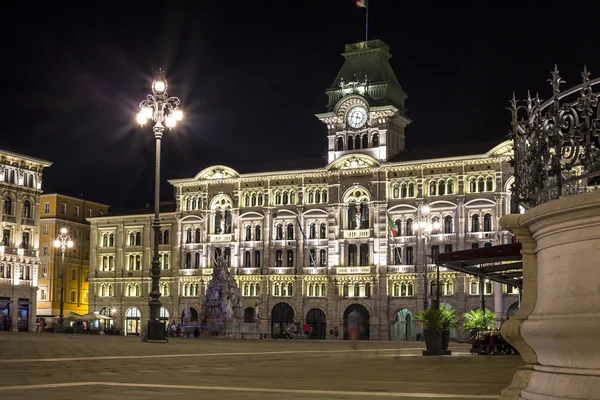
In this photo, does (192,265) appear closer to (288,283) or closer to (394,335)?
(288,283)

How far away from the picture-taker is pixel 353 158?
83.9 metres

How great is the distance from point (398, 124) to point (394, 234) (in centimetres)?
1472

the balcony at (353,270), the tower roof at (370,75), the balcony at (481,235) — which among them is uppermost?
the tower roof at (370,75)

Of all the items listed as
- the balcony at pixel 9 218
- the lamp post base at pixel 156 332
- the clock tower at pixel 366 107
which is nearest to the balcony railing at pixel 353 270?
the clock tower at pixel 366 107

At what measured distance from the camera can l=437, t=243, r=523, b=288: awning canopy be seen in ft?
54.4

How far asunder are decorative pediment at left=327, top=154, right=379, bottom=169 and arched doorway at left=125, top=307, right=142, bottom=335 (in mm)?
27336

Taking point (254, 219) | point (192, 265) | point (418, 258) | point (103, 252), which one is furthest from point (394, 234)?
point (103, 252)

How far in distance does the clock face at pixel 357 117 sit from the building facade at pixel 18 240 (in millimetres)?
32353

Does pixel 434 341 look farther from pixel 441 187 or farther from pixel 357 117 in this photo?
pixel 357 117

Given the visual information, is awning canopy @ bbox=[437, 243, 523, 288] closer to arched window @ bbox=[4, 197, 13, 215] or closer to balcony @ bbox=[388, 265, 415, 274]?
balcony @ bbox=[388, 265, 415, 274]

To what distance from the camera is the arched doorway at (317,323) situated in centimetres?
8356

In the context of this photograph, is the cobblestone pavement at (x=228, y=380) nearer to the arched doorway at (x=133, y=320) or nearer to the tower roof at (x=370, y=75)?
the tower roof at (x=370, y=75)

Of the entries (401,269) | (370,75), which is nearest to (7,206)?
(370,75)

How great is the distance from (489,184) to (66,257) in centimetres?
5089
